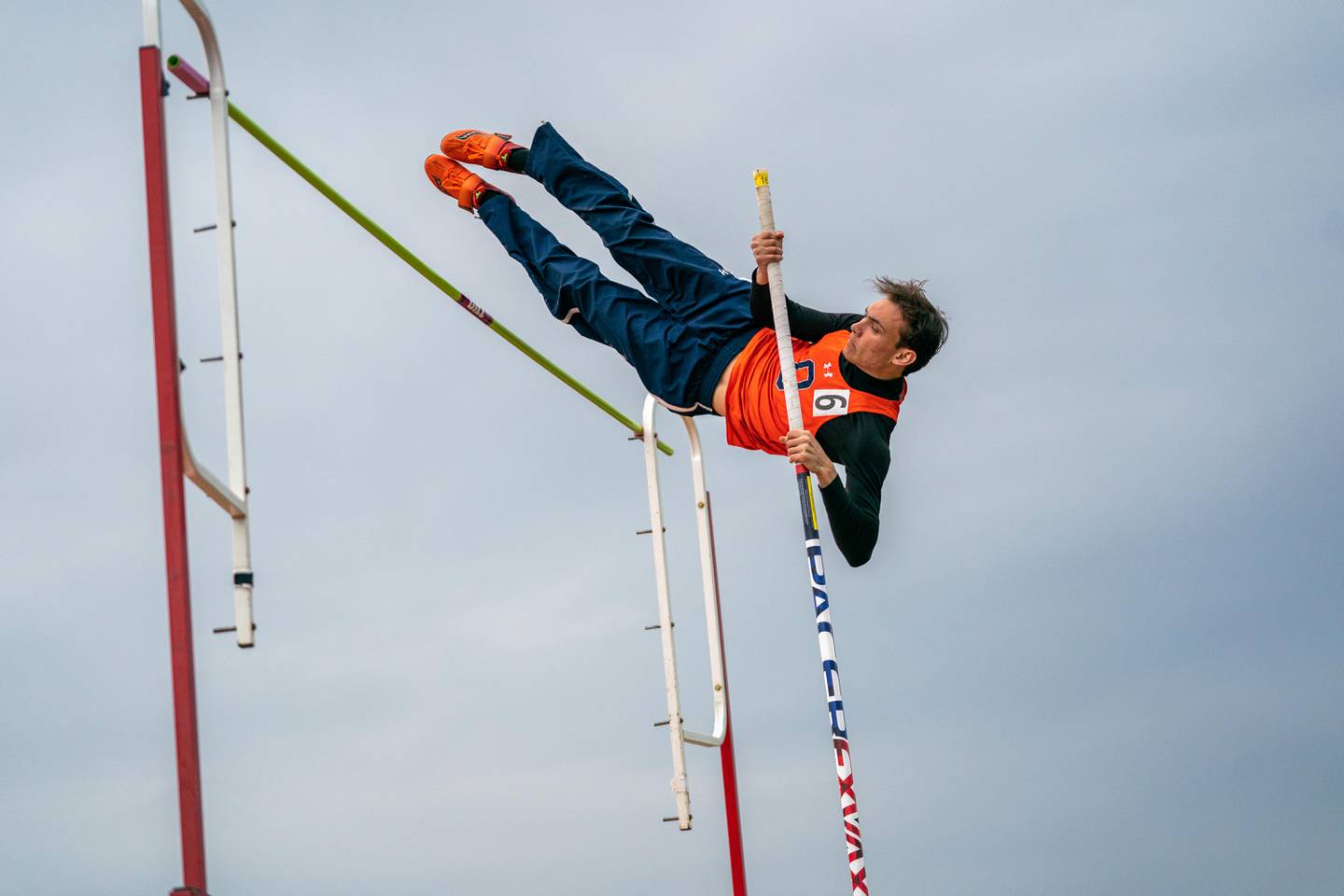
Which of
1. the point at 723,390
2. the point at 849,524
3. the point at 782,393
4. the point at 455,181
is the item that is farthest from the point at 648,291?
the point at 849,524

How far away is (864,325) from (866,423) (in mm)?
350

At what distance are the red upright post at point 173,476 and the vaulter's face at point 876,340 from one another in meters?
2.63

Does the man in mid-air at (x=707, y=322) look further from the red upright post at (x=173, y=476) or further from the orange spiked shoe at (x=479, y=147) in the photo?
the red upright post at (x=173, y=476)

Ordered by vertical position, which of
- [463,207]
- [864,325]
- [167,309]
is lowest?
[167,309]

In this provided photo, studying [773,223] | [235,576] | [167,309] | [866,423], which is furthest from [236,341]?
[866,423]

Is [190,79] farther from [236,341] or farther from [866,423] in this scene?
[866,423]

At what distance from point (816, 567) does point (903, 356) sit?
2.91 feet

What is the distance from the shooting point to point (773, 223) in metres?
5.40

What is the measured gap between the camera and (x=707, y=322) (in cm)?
597

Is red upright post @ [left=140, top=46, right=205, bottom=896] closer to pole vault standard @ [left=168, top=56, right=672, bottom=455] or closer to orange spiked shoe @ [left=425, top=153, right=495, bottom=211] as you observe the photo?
pole vault standard @ [left=168, top=56, right=672, bottom=455]

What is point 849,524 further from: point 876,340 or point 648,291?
point 648,291

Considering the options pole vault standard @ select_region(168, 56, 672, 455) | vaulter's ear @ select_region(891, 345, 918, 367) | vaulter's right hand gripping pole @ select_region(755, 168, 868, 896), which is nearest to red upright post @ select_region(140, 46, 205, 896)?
pole vault standard @ select_region(168, 56, 672, 455)

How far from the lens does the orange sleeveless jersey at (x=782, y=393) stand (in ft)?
18.7

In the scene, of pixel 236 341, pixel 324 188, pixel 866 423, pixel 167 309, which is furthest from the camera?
pixel 866 423
